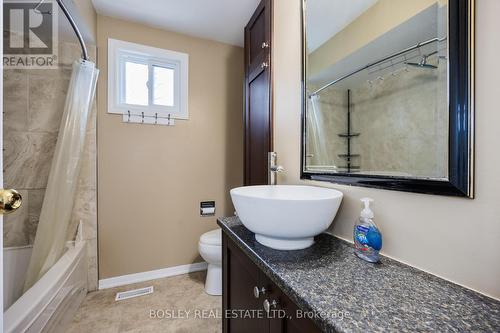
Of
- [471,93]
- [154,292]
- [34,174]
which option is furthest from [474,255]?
[34,174]

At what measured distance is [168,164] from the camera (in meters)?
2.11

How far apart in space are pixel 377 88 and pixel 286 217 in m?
0.59

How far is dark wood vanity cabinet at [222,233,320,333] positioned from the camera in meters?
0.58

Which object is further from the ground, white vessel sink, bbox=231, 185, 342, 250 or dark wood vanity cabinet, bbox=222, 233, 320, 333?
white vessel sink, bbox=231, 185, 342, 250

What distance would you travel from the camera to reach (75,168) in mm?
1540

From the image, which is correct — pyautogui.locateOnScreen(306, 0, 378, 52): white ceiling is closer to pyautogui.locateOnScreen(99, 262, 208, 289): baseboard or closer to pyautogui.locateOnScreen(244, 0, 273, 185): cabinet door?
pyautogui.locateOnScreen(244, 0, 273, 185): cabinet door

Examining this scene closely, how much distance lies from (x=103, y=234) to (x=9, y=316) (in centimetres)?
111

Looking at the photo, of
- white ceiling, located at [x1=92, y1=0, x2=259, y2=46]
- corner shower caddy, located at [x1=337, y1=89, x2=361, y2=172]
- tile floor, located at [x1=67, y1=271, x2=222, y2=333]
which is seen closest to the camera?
corner shower caddy, located at [x1=337, y1=89, x2=361, y2=172]

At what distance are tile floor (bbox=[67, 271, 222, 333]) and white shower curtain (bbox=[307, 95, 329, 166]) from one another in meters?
1.26

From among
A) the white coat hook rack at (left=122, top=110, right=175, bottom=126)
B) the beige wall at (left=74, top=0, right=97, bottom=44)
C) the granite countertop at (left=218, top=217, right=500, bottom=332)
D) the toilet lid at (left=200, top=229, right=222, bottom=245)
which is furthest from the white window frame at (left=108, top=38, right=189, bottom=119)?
the granite countertop at (left=218, top=217, right=500, bottom=332)

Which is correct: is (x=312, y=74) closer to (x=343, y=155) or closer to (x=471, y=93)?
(x=343, y=155)

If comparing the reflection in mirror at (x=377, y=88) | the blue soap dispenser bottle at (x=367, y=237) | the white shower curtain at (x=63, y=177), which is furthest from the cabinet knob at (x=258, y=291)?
the white shower curtain at (x=63, y=177)

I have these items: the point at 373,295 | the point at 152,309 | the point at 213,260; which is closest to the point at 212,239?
the point at 213,260

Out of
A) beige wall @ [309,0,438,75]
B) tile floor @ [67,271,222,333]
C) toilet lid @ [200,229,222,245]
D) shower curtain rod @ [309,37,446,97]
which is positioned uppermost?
beige wall @ [309,0,438,75]
